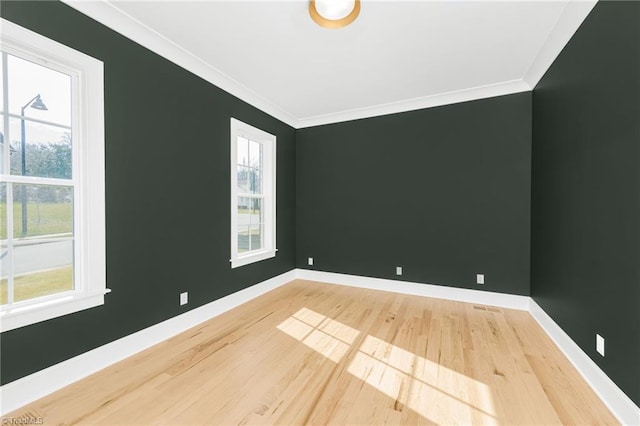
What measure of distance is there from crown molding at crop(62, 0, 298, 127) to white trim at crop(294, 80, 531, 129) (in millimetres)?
1260

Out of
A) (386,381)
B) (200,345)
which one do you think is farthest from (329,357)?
(200,345)

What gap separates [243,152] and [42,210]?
2.27m

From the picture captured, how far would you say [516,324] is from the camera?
2902 mm

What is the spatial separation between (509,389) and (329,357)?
131 cm

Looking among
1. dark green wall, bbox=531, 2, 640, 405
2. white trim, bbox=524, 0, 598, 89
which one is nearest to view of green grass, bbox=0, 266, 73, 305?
dark green wall, bbox=531, 2, 640, 405

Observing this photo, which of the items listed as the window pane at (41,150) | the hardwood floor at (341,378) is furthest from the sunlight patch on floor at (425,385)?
the window pane at (41,150)

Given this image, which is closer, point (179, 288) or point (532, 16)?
point (532, 16)

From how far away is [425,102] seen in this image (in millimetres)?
A: 3814

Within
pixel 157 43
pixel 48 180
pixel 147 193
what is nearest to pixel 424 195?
pixel 147 193

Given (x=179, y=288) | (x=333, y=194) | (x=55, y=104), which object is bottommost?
(x=179, y=288)

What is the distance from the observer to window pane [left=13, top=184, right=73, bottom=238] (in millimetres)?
1740

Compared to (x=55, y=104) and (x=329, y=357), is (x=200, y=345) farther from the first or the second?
(x=55, y=104)

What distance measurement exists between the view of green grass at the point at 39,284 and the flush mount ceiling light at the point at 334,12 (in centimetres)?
271

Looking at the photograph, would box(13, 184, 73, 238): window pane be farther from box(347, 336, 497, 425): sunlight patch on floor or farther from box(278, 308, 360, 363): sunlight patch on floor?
box(347, 336, 497, 425): sunlight patch on floor
